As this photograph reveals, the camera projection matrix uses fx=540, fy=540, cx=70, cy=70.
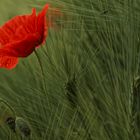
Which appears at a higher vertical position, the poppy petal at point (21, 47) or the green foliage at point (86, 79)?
the poppy petal at point (21, 47)

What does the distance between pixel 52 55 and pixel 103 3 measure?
9 cm

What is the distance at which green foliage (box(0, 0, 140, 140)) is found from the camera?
0.55 meters

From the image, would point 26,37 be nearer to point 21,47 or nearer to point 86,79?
point 21,47

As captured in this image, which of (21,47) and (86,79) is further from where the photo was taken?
(86,79)

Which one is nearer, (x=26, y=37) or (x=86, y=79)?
(x=26, y=37)

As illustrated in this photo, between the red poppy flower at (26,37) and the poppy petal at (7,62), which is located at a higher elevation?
the red poppy flower at (26,37)

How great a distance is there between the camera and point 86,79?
0.67 meters

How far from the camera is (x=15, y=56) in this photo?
22.5 inches

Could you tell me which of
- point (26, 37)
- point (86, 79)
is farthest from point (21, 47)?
point (86, 79)

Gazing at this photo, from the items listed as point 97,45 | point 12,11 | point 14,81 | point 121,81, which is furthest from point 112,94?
point 12,11

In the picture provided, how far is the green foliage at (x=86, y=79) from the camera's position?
55cm

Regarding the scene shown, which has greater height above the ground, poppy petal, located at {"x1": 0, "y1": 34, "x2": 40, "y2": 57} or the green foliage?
poppy petal, located at {"x1": 0, "y1": 34, "x2": 40, "y2": 57}

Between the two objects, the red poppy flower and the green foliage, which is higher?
the red poppy flower

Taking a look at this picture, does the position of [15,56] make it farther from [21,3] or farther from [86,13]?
[21,3]
